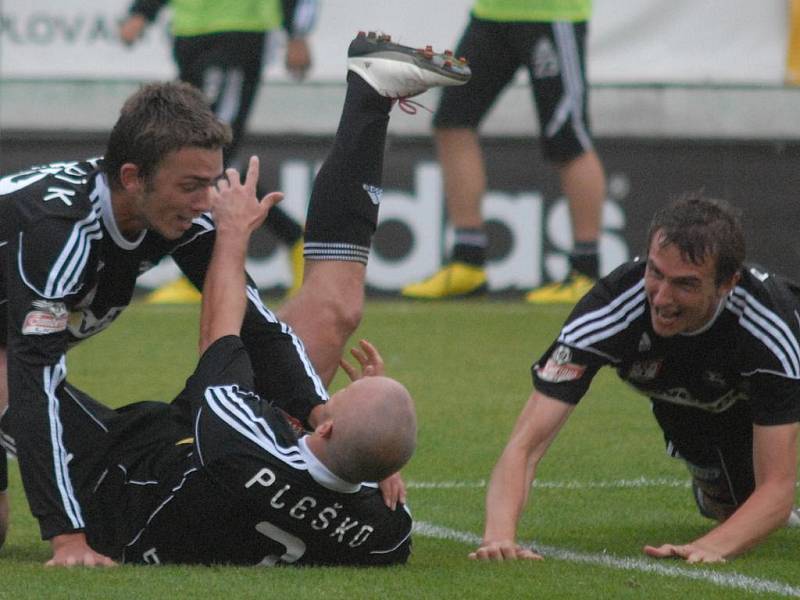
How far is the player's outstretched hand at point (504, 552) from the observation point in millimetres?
4594

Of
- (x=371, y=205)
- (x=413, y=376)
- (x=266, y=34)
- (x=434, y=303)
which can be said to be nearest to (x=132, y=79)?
(x=266, y=34)

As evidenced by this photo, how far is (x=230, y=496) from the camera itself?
4340 mm

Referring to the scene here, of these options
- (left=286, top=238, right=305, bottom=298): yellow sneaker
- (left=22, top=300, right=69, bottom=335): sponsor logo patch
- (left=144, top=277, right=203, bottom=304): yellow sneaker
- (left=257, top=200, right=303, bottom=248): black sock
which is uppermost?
(left=22, top=300, right=69, bottom=335): sponsor logo patch

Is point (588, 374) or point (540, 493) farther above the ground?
point (588, 374)

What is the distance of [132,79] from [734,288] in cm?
805

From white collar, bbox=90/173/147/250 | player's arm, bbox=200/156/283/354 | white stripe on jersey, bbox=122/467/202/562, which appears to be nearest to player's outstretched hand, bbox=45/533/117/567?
white stripe on jersey, bbox=122/467/202/562

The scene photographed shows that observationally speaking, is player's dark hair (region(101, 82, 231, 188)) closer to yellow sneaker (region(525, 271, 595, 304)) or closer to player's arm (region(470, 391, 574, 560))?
player's arm (region(470, 391, 574, 560))

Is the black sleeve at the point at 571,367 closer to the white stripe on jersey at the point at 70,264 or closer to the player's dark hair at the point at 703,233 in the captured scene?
the player's dark hair at the point at 703,233

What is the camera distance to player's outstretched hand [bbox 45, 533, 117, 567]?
4418 mm

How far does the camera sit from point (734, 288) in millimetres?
4797

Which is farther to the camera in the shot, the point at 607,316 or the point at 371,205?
the point at 371,205

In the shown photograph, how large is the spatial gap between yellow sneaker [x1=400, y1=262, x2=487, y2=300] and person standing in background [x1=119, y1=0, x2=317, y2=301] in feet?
2.57

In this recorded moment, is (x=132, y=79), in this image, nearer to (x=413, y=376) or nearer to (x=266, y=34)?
(x=266, y=34)

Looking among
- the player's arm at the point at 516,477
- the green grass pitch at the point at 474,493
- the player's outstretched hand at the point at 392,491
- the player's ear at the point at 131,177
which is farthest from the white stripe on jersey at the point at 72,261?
the player's arm at the point at 516,477
